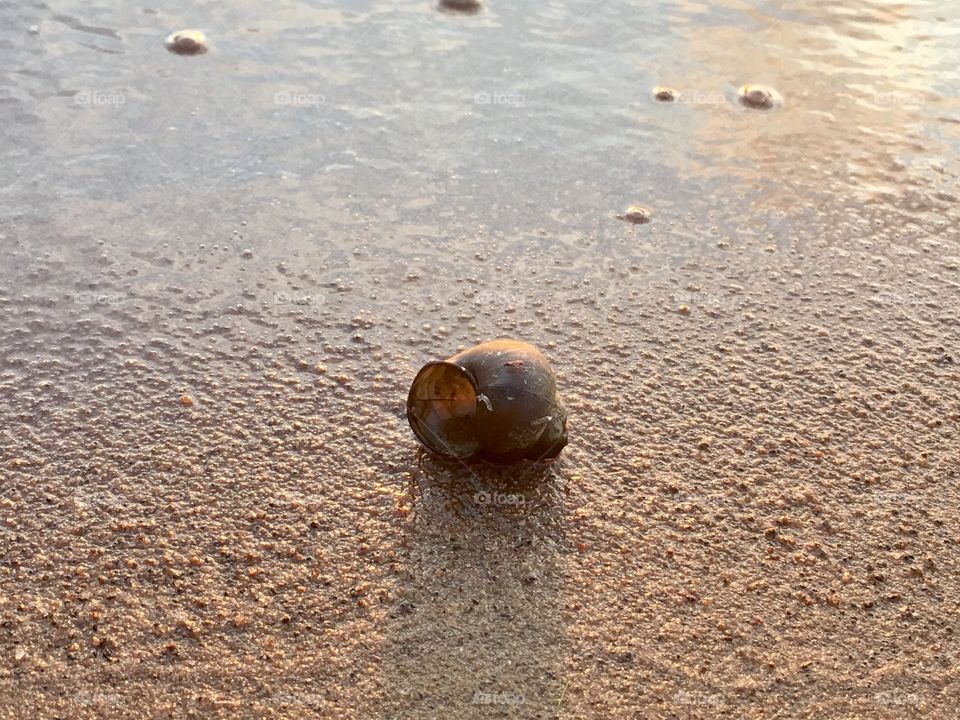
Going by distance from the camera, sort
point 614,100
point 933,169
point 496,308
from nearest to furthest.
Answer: point 496,308
point 933,169
point 614,100

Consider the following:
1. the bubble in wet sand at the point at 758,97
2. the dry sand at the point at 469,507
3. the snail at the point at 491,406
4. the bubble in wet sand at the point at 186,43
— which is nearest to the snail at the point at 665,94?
the bubble in wet sand at the point at 758,97

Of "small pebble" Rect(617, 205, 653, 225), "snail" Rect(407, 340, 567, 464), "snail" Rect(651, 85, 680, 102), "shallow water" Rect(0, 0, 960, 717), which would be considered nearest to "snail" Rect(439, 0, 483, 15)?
"shallow water" Rect(0, 0, 960, 717)

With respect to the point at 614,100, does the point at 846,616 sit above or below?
below

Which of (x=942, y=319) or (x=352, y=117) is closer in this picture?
(x=942, y=319)

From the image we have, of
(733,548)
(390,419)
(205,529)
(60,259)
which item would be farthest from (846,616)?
(60,259)

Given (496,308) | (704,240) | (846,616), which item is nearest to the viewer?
(846,616)

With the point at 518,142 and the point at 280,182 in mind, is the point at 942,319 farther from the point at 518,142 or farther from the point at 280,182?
the point at 280,182

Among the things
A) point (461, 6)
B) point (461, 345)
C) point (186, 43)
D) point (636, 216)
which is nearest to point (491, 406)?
point (461, 345)
